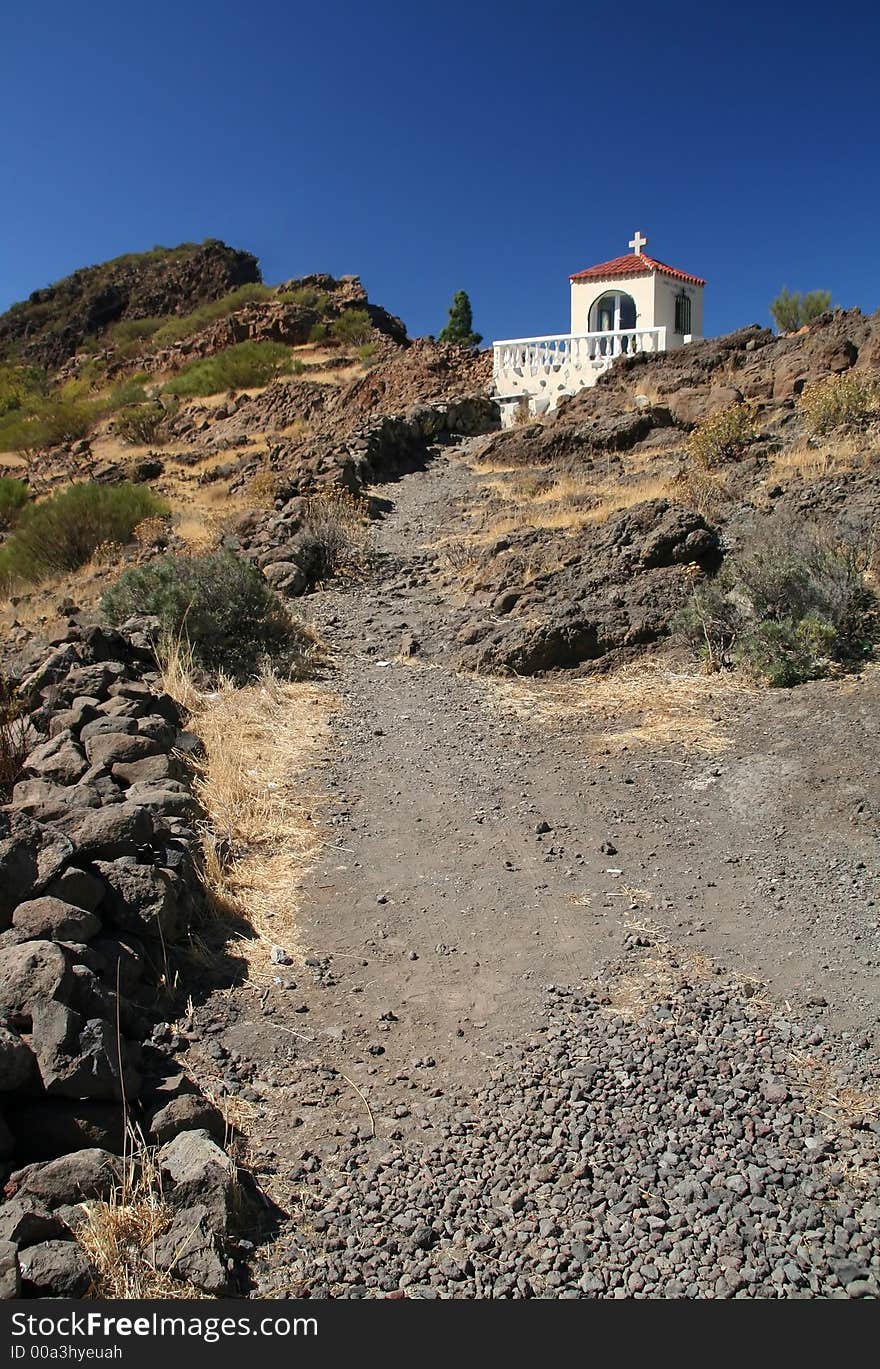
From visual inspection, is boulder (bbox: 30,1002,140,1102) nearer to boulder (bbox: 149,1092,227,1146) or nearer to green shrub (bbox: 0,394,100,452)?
boulder (bbox: 149,1092,227,1146)

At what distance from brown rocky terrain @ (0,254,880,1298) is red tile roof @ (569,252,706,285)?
49.3ft

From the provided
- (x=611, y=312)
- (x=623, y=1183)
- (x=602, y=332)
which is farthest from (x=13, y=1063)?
(x=611, y=312)

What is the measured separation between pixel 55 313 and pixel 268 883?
42196 mm

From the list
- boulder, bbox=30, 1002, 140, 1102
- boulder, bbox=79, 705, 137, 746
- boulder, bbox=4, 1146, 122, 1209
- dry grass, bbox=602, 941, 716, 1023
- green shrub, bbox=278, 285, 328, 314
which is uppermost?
green shrub, bbox=278, 285, 328, 314

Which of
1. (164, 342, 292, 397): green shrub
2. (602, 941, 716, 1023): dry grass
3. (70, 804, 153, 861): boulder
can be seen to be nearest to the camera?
(602, 941, 716, 1023): dry grass

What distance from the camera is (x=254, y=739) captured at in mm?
5934

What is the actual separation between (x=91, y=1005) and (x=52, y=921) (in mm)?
391

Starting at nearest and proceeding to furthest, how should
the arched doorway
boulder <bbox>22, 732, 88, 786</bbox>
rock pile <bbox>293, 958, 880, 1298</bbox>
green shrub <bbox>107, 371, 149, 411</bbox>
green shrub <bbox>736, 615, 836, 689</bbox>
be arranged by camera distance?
rock pile <bbox>293, 958, 880, 1298</bbox> < boulder <bbox>22, 732, 88, 786</bbox> < green shrub <bbox>736, 615, 836, 689</bbox> < the arched doorway < green shrub <bbox>107, 371, 149, 411</bbox>

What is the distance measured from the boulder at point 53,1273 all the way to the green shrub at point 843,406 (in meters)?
10.7

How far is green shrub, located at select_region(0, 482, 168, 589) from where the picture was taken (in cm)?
1207

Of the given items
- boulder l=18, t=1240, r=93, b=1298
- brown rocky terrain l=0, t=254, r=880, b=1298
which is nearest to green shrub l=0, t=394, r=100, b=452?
brown rocky terrain l=0, t=254, r=880, b=1298

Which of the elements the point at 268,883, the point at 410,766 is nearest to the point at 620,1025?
the point at 268,883

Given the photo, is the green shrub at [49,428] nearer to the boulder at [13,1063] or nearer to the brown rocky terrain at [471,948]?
the brown rocky terrain at [471,948]

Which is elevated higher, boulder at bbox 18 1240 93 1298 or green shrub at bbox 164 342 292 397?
green shrub at bbox 164 342 292 397
